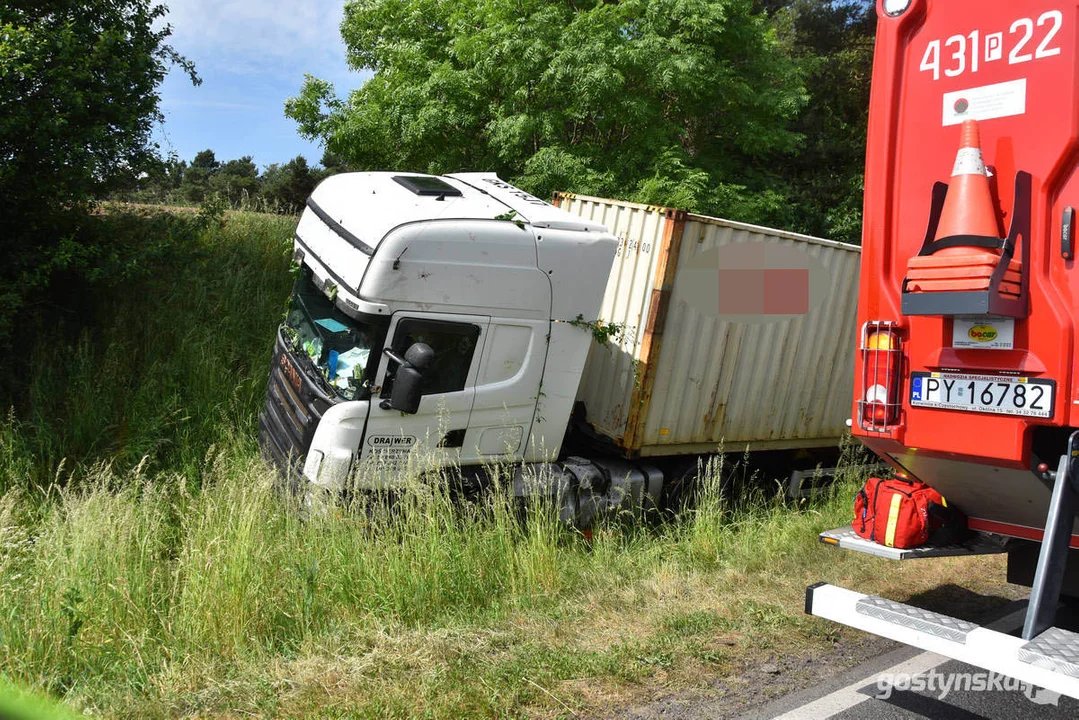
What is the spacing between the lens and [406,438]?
6070 mm

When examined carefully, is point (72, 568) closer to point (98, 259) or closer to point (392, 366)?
point (392, 366)

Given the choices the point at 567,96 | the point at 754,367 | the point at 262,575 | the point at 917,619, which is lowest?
the point at 262,575

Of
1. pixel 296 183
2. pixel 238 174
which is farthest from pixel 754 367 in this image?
pixel 238 174

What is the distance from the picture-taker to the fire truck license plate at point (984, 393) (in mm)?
3643

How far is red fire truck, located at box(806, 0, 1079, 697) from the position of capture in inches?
140

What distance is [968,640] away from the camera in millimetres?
3207

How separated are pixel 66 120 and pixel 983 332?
881cm

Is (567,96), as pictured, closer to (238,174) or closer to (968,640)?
(968,640)

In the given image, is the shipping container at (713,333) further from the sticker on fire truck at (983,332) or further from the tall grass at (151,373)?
the tall grass at (151,373)

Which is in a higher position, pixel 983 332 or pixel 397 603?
pixel 983 332

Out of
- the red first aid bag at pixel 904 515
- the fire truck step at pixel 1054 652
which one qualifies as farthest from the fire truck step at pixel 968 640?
the red first aid bag at pixel 904 515

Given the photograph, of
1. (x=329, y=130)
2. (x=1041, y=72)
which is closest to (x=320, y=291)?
(x=1041, y=72)

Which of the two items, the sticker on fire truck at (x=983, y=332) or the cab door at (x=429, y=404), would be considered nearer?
the sticker on fire truck at (x=983, y=332)

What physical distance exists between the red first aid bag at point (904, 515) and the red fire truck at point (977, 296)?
7 cm
